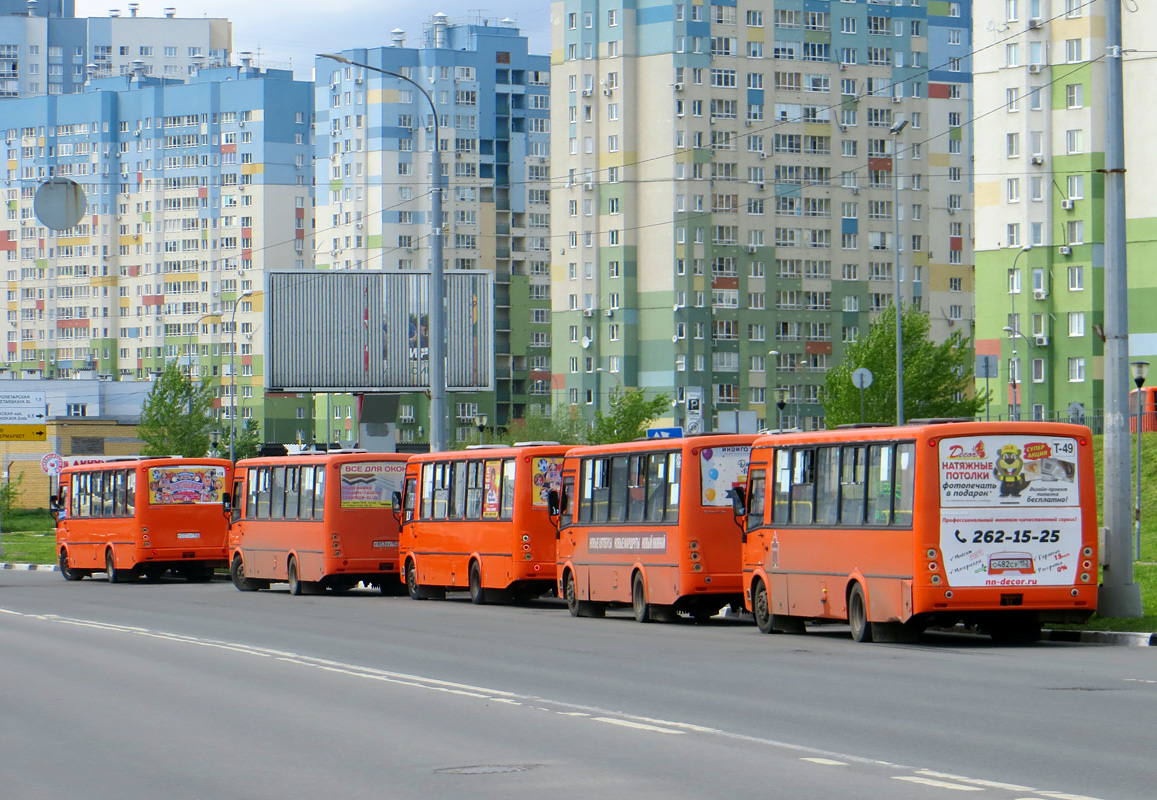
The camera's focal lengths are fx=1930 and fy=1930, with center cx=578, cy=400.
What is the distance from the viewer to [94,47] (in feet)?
644

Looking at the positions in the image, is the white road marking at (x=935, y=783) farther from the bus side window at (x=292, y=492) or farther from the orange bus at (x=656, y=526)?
the bus side window at (x=292, y=492)

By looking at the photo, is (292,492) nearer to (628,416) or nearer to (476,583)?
(476,583)

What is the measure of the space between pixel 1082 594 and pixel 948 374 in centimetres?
6078

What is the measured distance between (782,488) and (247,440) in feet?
353

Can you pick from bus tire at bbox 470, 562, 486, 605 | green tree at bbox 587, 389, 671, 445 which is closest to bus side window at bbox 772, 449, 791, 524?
bus tire at bbox 470, 562, 486, 605

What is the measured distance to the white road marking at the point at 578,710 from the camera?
9.75 metres

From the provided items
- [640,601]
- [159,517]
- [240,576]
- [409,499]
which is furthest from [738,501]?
[159,517]

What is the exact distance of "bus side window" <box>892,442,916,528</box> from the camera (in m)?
20.5

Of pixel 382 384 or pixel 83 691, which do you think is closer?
pixel 83 691

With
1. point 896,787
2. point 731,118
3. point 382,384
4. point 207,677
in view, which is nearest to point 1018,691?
point 896,787

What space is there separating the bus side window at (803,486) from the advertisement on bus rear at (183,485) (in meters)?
24.8

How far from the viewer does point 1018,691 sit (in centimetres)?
1475

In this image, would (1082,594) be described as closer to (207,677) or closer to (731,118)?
(207,677)

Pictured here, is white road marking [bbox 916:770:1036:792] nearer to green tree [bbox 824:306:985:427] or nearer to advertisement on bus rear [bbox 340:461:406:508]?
advertisement on bus rear [bbox 340:461:406:508]
